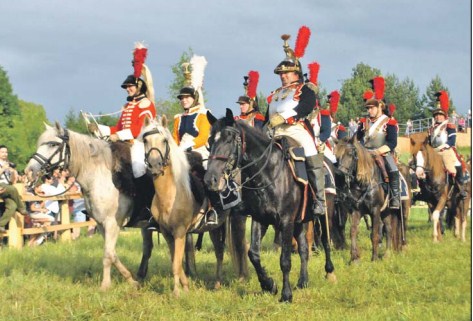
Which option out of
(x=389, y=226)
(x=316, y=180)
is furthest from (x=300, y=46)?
(x=389, y=226)

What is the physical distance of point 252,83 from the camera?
599 inches

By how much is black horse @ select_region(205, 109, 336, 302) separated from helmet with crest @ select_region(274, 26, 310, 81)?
1371 millimetres

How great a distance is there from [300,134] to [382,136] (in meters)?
4.83

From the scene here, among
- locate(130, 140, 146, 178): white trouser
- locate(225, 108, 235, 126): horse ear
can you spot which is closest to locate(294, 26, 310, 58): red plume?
locate(225, 108, 235, 126): horse ear

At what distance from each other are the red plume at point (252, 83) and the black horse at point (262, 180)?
6082mm

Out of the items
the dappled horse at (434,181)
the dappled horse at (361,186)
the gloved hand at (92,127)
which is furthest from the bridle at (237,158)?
the dappled horse at (434,181)

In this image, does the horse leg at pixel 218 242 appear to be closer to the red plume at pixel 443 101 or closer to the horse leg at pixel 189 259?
the horse leg at pixel 189 259

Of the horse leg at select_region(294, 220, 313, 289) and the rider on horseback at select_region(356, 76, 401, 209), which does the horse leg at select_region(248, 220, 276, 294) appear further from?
the rider on horseback at select_region(356, 76, 401, 209)

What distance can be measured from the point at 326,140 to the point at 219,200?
4558mm

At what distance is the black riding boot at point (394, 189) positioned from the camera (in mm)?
13711

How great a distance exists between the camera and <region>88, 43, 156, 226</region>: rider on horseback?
10148 mm

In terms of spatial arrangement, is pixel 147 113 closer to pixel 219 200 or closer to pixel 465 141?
pixel 219 200

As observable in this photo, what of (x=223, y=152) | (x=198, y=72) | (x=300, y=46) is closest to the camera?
(x=223, y=152)

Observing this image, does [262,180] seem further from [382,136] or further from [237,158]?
[382,136]
